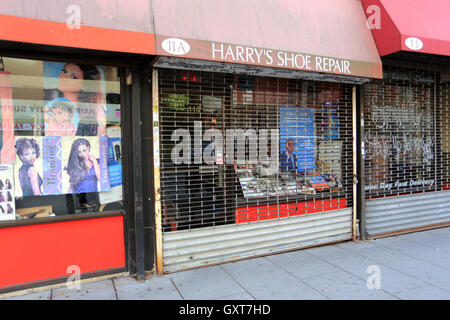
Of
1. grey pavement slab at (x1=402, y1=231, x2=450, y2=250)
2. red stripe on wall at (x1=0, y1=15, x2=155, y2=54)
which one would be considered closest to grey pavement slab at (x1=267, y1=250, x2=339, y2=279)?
grey pavement slab at (x1=402, y1=231, x2=450, y2=250)

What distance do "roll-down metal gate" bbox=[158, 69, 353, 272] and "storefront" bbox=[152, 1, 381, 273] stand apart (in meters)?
0.01

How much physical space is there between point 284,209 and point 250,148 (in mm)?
1111

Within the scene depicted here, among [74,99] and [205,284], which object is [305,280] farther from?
[74,99]

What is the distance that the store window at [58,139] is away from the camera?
3512mm

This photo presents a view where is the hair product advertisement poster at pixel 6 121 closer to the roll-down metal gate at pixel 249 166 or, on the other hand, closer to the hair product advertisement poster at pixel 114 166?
the hair product advertisement poster at pixel 114 166

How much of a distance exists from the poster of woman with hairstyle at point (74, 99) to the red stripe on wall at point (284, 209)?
2.24m

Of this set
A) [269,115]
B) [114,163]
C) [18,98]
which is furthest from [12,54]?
[269,115]

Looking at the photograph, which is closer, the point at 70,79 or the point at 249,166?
the point at 70,79

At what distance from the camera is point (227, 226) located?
4.40 meters

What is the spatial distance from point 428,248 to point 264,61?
394 centimetres

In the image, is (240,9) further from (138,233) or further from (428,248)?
(428,248)

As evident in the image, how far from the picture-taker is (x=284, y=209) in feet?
15.9
